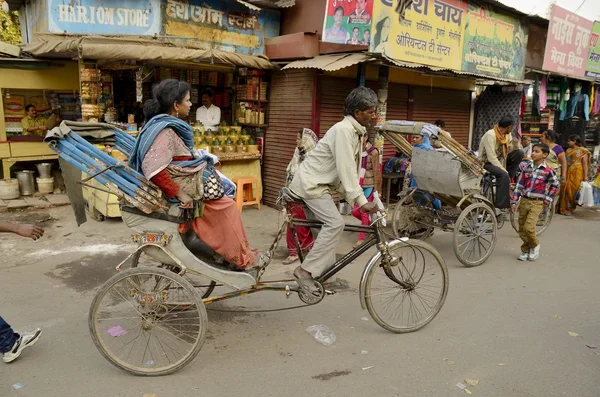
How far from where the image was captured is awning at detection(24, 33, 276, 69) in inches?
265

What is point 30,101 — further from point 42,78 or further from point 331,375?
point 331,375

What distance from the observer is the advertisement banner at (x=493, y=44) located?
9320 mm

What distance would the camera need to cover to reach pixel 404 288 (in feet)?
13.0

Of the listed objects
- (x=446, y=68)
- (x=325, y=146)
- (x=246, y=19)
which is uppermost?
(x=246, y=19)

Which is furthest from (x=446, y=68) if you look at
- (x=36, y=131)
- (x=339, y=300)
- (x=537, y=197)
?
(x=36, y=131)

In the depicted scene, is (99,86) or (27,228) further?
(99,86)

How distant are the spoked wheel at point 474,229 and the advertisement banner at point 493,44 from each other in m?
4.26

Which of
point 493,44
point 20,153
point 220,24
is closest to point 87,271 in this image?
point 20,153

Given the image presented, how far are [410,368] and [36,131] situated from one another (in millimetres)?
9238

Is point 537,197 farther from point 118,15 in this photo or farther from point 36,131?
point 36,131

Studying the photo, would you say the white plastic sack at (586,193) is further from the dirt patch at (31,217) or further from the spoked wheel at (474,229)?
the dirt patch at (31,217)

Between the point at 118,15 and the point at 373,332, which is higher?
the point at 118,15

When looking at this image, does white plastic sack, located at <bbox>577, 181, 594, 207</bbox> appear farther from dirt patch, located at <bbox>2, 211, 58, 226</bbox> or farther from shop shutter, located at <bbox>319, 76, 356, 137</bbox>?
dirt patch, located at <bbox>2, 211, 58, 226</bbox>

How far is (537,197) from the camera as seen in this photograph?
240 inches
